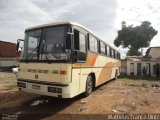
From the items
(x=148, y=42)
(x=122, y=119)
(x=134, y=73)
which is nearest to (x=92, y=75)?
(x=122, y=119)

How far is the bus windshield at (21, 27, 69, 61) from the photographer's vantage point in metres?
7.18

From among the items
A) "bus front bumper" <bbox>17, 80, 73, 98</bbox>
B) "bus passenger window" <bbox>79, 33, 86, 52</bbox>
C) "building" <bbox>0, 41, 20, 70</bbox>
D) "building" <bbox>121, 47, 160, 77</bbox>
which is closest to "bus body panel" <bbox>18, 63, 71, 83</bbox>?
"bus front bumper" <bbox>17, 80, 73, 98</bbox>

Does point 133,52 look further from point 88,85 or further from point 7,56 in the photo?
point 88,85

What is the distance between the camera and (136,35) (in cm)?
4500

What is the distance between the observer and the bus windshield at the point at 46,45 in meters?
7.18

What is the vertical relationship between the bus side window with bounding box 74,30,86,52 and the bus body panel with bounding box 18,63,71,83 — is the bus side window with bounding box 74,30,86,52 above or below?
above

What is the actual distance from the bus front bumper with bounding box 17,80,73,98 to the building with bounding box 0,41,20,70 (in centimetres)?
3252

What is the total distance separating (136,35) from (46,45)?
132 ft

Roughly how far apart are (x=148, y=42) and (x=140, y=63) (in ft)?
56.9

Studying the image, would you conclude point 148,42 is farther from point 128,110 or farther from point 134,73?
point 128,110

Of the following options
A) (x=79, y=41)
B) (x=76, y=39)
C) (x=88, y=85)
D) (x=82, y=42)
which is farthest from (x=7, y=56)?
(x=76, y=39)

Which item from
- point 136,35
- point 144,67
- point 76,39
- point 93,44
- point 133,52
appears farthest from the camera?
point 133,52

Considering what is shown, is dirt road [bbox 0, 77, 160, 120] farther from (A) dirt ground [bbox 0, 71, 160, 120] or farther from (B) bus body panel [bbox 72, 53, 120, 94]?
(B) bus body panel [bbox 72, 53, 120, 94]

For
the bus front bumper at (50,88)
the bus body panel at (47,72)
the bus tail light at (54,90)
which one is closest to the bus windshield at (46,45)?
the bus body panel at (47,72)
